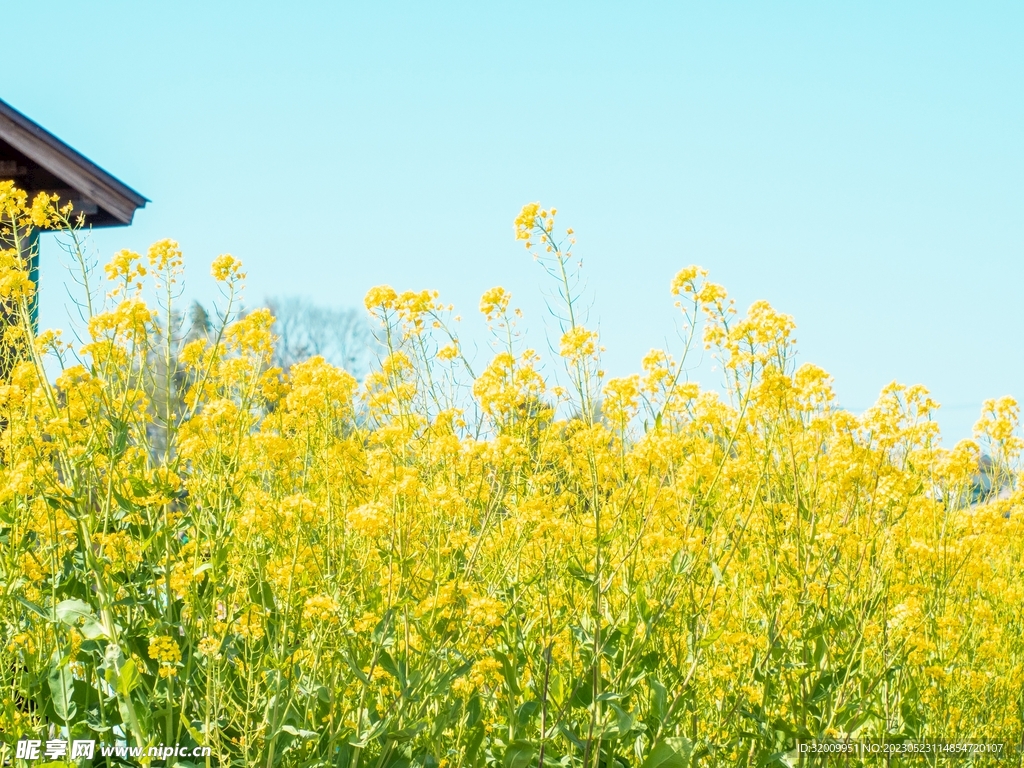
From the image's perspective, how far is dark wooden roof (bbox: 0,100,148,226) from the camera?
27.0 ft

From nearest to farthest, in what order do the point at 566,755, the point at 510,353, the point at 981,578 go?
the point at 566,755 → the point at 510,353 → the point at 981,578

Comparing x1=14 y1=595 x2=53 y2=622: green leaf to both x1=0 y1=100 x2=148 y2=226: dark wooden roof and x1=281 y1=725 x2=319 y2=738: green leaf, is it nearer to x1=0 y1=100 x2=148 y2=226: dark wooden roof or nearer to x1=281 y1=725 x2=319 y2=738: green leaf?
x1=281 y1=725 x2=319 y2=738: green leaf

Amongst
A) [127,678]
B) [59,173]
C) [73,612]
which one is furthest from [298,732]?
[59,173]

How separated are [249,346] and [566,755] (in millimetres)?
1943

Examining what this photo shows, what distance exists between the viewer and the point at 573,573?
3291mm

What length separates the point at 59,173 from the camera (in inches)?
331

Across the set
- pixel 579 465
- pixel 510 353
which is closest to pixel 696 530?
pixel 579 465

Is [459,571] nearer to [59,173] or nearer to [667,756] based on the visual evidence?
[667,756]

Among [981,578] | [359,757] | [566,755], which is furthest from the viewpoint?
[981,578]

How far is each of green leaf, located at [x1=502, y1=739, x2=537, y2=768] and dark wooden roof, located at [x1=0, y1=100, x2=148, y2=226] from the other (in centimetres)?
713

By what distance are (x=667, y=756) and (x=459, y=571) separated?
865 mm

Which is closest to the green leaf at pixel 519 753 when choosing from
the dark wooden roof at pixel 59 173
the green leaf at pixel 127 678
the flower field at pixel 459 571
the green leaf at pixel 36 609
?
the flower field at pixel 459 571

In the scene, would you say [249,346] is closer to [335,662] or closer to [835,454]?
[335,662]

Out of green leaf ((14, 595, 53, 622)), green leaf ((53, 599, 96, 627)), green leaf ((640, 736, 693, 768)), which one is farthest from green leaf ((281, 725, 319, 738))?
green leaf ((640, 736, 693, 768))
